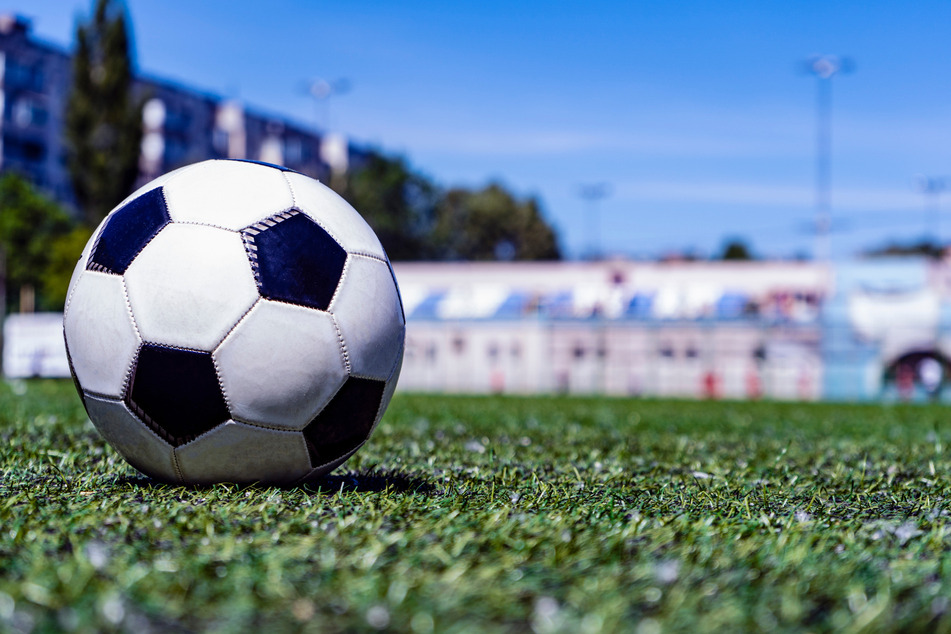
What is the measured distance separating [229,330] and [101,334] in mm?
558

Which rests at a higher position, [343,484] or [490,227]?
[490,227]

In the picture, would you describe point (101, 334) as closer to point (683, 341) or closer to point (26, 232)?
point (683, 341)

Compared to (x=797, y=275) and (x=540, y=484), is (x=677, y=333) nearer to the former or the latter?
(x=797, y=275)

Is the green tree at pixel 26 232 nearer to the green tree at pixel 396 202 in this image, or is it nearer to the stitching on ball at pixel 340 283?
the green tree at pixel 396 202

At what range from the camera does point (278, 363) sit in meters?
3.68

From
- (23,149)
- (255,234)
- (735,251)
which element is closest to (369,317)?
(255,234)

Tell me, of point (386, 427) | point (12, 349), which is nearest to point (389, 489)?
point (386, 427)

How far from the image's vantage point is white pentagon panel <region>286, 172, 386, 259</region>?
3973mm

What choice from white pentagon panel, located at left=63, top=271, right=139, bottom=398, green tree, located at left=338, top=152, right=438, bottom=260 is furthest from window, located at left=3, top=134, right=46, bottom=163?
white pentagon panel, located at left=63, top=271, right=139, bottom=398

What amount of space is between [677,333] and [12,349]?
1686 cm

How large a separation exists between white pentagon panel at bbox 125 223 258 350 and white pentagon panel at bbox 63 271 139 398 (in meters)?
0.08

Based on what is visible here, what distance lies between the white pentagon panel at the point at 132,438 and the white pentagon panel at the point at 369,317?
2.74ft

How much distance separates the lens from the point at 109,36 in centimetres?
4606

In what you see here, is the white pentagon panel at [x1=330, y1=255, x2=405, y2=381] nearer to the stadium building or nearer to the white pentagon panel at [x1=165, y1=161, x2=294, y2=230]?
the white pentagon panel at [x1=165, y1=161, x2=294, y2=230]
